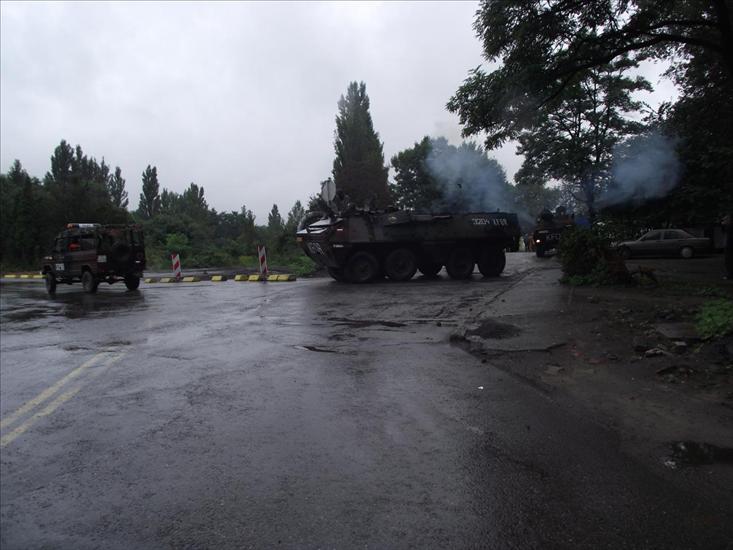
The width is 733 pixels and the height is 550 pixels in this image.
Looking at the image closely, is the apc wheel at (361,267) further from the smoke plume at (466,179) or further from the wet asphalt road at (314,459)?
the wet asphalt road at (314,459)

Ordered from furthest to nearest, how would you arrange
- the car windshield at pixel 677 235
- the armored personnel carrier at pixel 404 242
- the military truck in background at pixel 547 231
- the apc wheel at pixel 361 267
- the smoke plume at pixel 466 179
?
the military truck in background at pixel 547 231 < the car windshield at pixel 677 235 < the smoke plume at pixel 466 179 < the apc wheel at pixel 361 267 < the armored personnel carrier at pixel 404 242

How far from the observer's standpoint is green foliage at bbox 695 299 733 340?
572 cm

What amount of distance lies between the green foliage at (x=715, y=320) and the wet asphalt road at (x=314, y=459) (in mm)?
2426

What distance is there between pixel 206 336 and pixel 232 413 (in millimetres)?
3979

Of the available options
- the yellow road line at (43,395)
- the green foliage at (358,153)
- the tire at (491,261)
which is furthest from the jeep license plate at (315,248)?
the green foliage at (358,153)

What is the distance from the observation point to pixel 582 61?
9938 mm

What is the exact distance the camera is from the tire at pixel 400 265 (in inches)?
647

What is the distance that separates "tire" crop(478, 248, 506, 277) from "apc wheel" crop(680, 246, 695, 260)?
1075 centimetres

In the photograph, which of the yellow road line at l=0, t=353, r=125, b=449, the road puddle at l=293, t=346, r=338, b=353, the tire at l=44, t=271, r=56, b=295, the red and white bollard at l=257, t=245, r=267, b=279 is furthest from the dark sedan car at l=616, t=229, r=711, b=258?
the yellow road line at l=0, t=353, r=125, b=449


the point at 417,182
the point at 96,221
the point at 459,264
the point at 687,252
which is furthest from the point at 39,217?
the point at 687,252

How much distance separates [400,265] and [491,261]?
3180 mm

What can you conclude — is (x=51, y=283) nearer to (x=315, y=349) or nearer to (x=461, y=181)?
(x=315, y=349)

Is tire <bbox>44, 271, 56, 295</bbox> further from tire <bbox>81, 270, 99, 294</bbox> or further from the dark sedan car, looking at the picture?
the dark sedan car

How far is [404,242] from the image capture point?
53.7 feet
